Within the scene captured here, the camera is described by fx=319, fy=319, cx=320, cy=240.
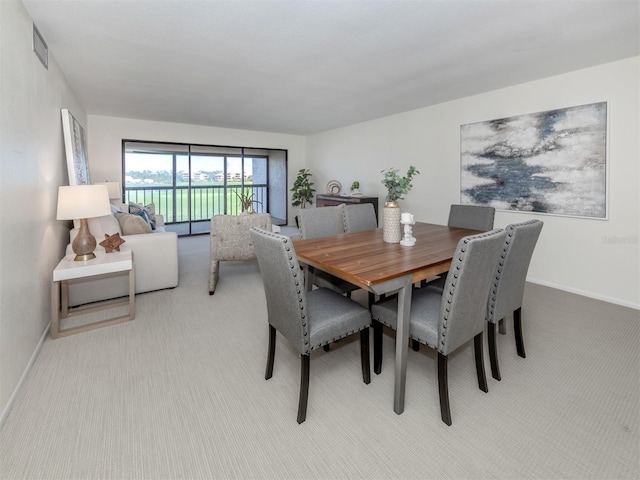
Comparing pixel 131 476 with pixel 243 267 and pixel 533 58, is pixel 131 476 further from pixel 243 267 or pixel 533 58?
pixel 533 58

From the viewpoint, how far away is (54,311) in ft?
7.82

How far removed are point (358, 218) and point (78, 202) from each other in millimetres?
2346

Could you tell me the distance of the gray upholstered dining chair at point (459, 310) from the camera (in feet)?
4.79

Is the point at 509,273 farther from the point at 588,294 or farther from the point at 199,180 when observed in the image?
the point at 199,180

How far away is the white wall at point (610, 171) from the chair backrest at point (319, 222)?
2401 millimetres

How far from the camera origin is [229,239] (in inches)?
135

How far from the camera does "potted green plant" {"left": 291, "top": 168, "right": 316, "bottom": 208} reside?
24.4 feet

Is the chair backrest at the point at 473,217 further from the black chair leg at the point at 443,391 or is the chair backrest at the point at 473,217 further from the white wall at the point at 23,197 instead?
the white wall at the point at 23,197

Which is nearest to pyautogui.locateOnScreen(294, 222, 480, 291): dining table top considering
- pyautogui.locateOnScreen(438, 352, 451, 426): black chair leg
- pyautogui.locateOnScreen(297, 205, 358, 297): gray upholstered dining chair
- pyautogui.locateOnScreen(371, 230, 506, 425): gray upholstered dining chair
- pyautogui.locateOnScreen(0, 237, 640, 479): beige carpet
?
pyautogui.locateOnScreen(371, 230, 506, 425): gray upholstered dining chair

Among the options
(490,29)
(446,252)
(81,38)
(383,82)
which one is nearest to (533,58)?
(490,29)

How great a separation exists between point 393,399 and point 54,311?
98.1 inches

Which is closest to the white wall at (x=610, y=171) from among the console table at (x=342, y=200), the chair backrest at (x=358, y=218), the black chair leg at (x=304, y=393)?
the console table at (x=342, y=200)

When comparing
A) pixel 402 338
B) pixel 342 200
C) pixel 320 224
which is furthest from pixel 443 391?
pixel 342 200

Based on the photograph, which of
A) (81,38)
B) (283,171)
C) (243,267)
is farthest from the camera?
(283,171)
